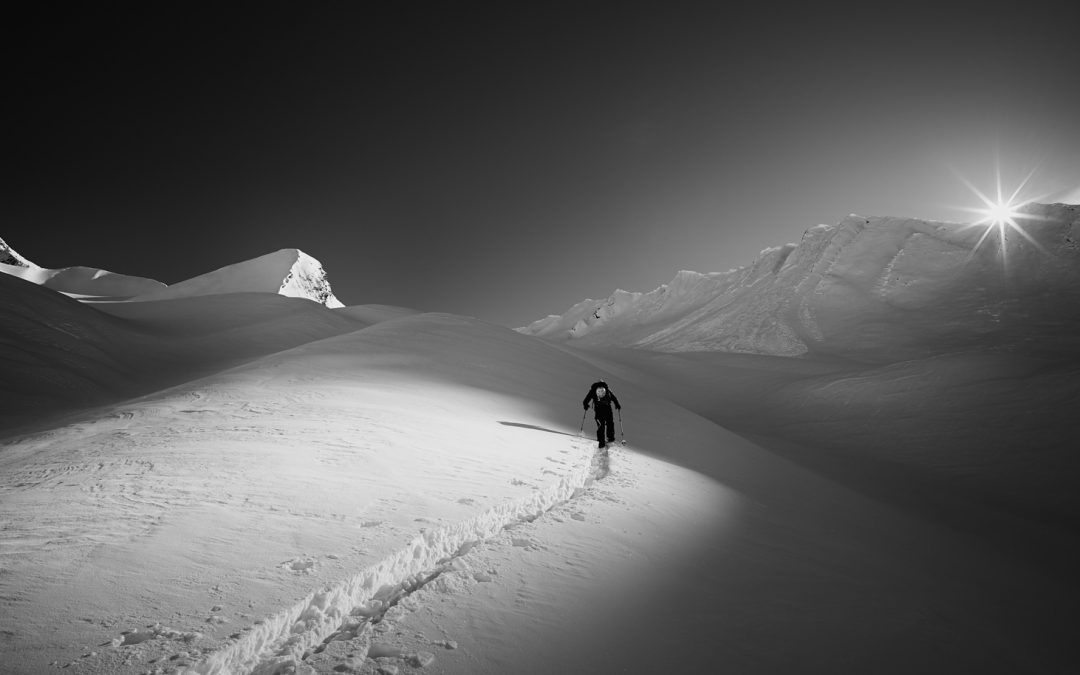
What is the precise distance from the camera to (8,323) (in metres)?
21.2

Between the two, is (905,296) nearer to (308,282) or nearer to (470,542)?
(470,542)

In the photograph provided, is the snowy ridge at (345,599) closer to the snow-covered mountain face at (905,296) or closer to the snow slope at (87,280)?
the snow-covered mountain face at (905,296)

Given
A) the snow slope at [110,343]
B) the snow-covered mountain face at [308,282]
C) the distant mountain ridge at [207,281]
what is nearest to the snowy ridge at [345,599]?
the snow slope at [110,343]

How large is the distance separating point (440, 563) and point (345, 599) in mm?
1246

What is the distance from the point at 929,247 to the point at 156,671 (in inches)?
5243

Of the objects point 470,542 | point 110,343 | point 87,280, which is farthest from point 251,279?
point 470,542

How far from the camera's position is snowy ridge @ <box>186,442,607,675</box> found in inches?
137

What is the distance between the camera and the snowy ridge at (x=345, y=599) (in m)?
3.49

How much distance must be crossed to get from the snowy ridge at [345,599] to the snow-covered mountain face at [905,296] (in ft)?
217

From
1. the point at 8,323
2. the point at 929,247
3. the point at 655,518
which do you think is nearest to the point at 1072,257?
the point at 929,247

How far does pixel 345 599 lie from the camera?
14.5ft

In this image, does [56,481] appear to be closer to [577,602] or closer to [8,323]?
[577,602]

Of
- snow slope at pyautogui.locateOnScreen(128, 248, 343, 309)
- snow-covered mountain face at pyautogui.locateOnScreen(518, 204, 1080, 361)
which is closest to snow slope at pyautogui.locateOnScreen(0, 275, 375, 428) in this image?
snow slope at pyautogui.locateOnScreen(128, 248, 343, 309)

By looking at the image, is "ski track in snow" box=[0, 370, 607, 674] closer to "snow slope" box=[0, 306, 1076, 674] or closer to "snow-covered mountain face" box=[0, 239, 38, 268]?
"snow slope" box=[0, 306, 1076, 674]
